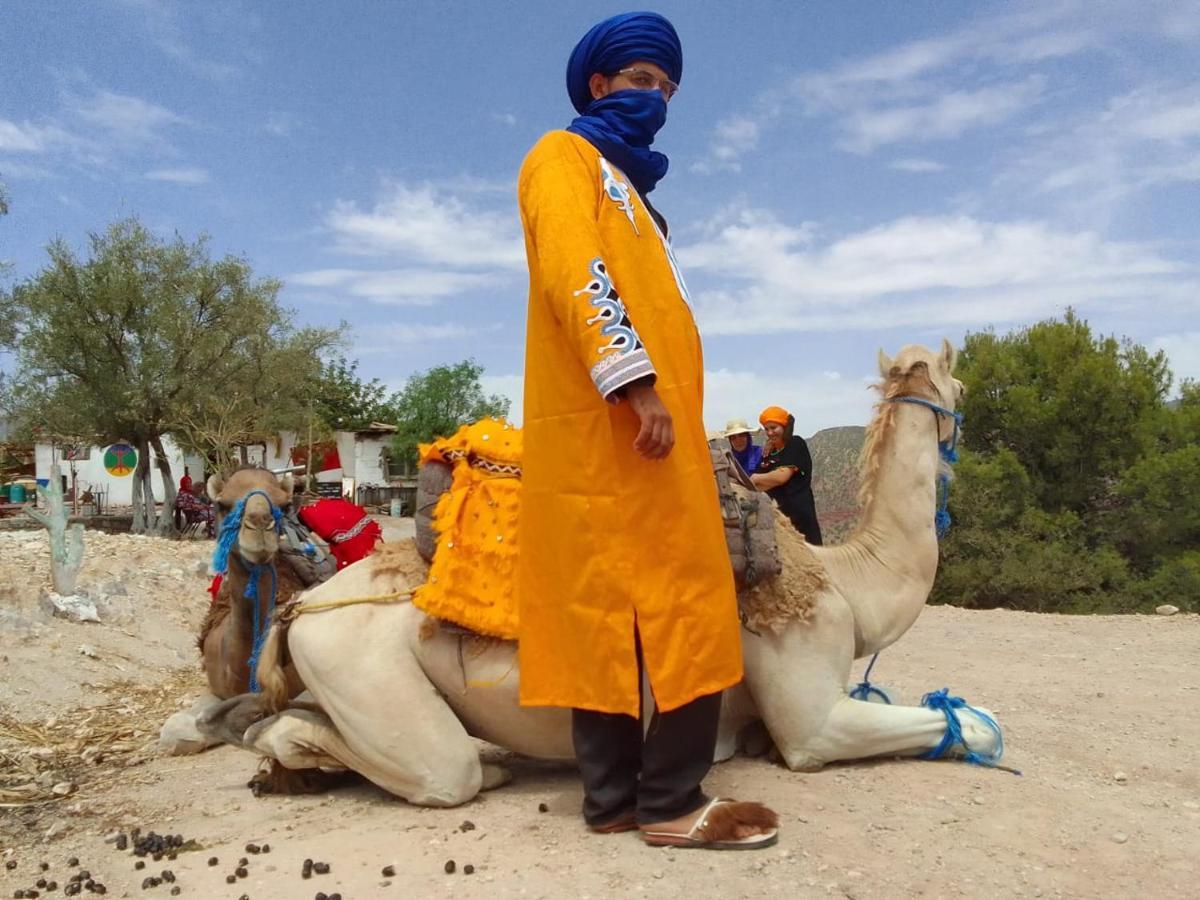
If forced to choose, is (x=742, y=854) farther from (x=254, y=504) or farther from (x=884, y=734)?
(x=254, y=504)

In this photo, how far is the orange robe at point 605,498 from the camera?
3.23 meters

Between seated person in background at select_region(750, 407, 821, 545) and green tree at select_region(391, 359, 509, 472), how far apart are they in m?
35.6

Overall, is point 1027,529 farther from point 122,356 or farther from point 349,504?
point 122,356

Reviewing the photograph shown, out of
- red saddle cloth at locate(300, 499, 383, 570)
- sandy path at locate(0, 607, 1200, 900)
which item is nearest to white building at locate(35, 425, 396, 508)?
red saddle cloth at locate(300, 499, 383, 570)

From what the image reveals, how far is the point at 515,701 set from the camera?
12.8ft

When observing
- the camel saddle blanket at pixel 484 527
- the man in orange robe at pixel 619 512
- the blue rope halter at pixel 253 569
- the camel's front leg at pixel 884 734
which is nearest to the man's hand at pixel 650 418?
the man in orange robe at pixel 619 512

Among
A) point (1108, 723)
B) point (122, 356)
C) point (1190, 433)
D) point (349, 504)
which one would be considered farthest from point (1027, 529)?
point (122, 356)

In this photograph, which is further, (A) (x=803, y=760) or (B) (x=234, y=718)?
(B) (x=234, y=718)

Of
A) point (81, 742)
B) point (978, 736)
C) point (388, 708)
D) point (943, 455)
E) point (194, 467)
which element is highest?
point (194, 467)

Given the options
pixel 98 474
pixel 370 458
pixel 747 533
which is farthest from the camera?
pixel 370 458

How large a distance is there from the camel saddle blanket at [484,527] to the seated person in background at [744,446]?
4998 millimetres

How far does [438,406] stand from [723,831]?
139 ft

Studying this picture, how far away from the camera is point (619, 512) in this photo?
10.7ft

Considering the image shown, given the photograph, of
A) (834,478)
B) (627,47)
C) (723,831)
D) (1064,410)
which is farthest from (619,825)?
(1064,410)
